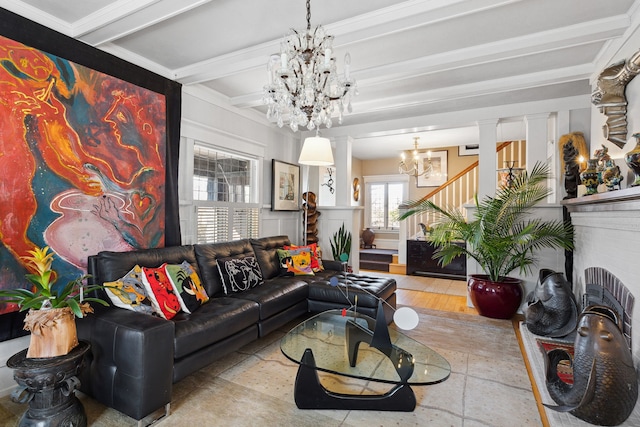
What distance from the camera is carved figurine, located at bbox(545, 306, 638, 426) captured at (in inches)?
67.7

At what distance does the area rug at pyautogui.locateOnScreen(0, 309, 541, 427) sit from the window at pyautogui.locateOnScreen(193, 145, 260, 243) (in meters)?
1.59

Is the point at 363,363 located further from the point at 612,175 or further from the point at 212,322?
the point at 612,175

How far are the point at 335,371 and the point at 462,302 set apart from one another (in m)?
3.31

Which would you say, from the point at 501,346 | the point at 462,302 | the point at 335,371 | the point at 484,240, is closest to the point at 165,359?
the point at 335,371

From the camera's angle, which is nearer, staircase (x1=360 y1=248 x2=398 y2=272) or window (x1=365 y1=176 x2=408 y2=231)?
staircase (x1=360 y1=248 x2=398 y2=272)

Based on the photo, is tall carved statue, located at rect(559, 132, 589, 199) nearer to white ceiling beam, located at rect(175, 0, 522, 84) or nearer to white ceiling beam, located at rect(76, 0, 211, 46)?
white ceiling beam, located at rect(175, 0, 522, 84)

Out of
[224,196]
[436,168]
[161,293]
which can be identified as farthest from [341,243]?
[436,168]

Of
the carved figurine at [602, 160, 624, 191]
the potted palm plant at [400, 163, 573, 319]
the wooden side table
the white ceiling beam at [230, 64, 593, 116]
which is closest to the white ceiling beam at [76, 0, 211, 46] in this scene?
the white ceiling beam at [230, 64, 593, 116]

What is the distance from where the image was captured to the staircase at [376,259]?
22.9ft

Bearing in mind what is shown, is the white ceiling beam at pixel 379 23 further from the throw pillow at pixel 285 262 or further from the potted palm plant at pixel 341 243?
the potted palm plant at pixel 341 243

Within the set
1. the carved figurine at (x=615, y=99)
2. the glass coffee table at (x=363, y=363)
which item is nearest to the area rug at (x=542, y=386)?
the glass coffee table at (x=363, y=363)

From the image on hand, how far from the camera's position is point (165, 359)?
187 centimetres

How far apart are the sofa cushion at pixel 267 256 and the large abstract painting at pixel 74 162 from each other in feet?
3.19

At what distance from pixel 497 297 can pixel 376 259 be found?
12.1 feet
